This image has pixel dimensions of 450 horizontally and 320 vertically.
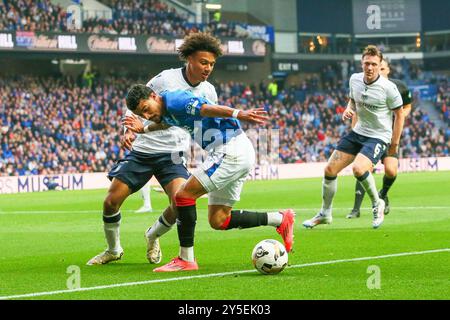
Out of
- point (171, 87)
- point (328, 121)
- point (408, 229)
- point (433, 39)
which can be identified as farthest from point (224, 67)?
point (171, 87)

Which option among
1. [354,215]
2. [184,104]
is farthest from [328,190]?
[184,104]

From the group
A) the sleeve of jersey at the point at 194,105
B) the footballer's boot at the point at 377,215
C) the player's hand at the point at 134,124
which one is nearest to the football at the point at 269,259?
the sleeve of jersey at the point at 194,105

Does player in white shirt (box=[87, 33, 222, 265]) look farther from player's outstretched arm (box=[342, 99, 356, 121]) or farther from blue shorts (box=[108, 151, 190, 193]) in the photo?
player's outstretched arm (box=[342, 99, 356, 121])

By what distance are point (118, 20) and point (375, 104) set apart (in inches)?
1380

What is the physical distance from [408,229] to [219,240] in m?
2.90

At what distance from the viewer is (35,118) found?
41.6 meters

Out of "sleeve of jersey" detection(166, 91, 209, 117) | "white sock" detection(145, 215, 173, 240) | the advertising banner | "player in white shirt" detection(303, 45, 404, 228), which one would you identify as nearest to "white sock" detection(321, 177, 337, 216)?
"player in white shirt" detection(303, 45, 404, 228)

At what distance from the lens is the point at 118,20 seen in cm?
4812

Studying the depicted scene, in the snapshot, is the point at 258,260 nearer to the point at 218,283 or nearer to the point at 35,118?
the point at 218,283

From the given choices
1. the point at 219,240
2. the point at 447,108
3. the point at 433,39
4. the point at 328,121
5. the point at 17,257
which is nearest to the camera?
the point at 17,257

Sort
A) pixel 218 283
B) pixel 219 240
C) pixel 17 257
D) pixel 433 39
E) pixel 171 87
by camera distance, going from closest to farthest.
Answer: pixel 218 283, pixel 171 87, pixel 17 257, pixel 219 240, pixel 433 39

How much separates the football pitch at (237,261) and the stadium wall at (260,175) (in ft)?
40.3

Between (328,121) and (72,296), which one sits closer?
(72,296)

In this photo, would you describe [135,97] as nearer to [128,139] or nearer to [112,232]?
[128,139]
